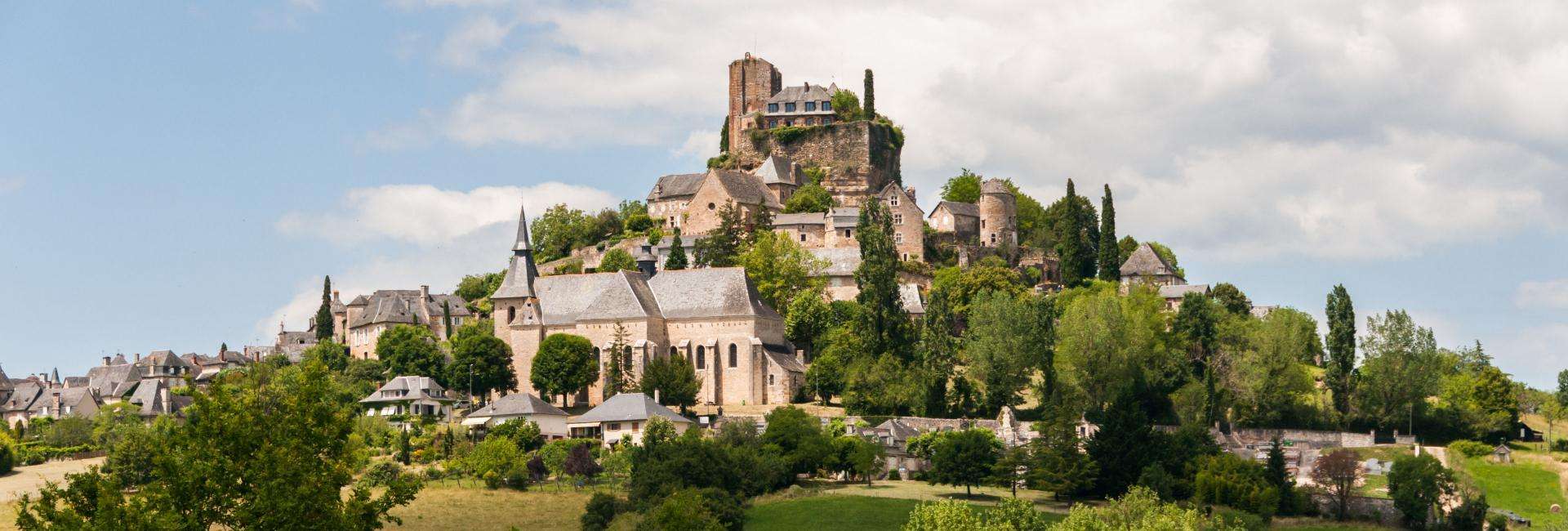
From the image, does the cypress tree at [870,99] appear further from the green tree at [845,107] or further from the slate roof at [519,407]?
the slate roof at [519,407]

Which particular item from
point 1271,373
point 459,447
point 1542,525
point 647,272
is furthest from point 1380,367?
point 459,447

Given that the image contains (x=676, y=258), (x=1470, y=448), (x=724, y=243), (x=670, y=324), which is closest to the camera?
(x=1470, y=448)

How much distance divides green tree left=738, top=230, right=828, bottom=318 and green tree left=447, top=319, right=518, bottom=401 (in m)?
14.4

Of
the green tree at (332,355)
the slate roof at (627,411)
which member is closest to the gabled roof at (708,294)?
the slate roof at (627,411)

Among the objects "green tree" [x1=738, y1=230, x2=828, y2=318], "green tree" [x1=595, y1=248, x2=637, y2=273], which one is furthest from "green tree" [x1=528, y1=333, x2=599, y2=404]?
"green tree" [x1=595, y1=248, x2=637, y2=273]

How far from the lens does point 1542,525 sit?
7019cm

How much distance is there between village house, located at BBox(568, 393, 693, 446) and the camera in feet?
271

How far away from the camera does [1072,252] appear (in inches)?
4306

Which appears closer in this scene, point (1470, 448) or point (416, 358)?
point (1470, 448)

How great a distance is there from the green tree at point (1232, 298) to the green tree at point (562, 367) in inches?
1658

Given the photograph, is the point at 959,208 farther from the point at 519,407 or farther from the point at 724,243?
the point at 519,407

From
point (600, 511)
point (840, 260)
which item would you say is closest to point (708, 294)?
point (840, 260)

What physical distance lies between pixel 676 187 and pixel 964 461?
55367 millimetres

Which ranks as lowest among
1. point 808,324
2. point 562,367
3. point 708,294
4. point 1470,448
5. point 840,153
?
point 1470,448
